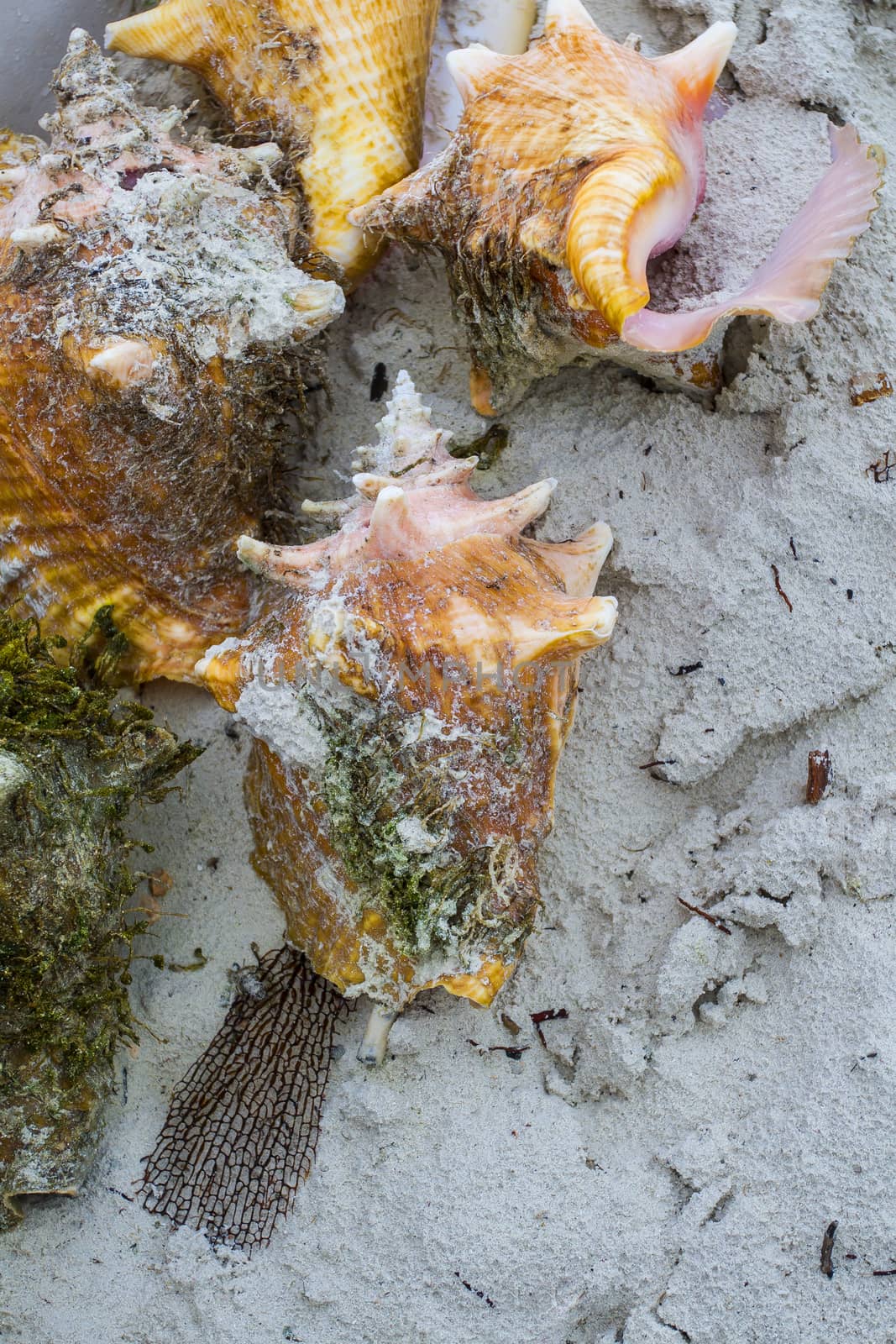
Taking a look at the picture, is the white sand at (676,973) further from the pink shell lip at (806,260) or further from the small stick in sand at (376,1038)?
the pink shell lip at (806,260)

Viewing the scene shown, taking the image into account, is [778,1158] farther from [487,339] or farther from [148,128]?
[148,128]

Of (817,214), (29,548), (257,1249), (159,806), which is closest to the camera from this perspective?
(817,214)

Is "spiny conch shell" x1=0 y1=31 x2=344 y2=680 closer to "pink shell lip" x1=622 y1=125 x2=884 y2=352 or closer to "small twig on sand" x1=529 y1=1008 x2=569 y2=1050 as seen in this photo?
"pink shell lip" x1=622 y1=125 x2=884 y2=352

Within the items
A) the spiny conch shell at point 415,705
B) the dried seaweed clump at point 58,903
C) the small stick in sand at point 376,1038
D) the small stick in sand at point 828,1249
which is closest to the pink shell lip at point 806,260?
the spiny conch shell at point 415,705

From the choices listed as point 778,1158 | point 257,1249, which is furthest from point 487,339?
point 257,1249

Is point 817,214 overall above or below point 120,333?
below

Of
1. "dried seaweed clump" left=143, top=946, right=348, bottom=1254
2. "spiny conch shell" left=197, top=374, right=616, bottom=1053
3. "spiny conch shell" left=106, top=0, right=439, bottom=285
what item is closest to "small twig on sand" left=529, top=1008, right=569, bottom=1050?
"spiny conch shell" left=197, top=374, right=616, bottom=1053

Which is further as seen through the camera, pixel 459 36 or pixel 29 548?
pixel 459 36
